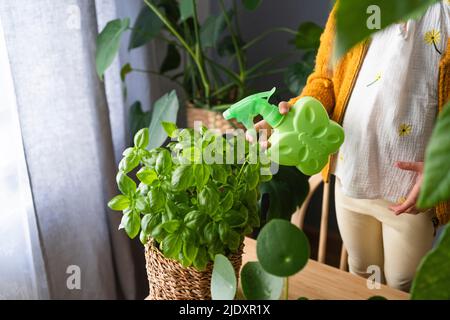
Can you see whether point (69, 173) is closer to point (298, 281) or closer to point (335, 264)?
point (298, 281)

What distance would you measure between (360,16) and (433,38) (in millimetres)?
723

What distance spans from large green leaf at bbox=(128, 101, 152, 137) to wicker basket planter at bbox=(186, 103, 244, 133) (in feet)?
0.59

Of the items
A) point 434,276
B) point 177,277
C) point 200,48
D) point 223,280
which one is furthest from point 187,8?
point 434,276

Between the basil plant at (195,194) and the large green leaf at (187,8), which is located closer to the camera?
the basil plant at (195,194)

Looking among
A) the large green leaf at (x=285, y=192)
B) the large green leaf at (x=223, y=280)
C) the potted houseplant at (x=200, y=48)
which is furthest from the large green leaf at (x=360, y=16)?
the potted houseplant at (x=200, y=48)

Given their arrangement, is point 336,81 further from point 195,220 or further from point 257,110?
point 195,220

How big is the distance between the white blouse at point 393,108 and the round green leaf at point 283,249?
0.54 meters

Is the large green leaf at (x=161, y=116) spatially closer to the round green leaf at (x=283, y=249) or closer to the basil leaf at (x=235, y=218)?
the basil leaf at (x=235, y=218)

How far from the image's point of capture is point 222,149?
2.22 ft

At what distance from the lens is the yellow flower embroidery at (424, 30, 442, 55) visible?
839 mm

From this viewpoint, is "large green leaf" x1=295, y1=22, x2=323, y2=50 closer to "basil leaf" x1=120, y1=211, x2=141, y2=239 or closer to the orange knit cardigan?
the orange knit cardigan

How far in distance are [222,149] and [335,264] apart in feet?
5.05

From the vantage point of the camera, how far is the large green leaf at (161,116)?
4.06ft

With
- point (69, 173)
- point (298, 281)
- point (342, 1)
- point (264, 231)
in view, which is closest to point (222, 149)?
point (264, 231)
